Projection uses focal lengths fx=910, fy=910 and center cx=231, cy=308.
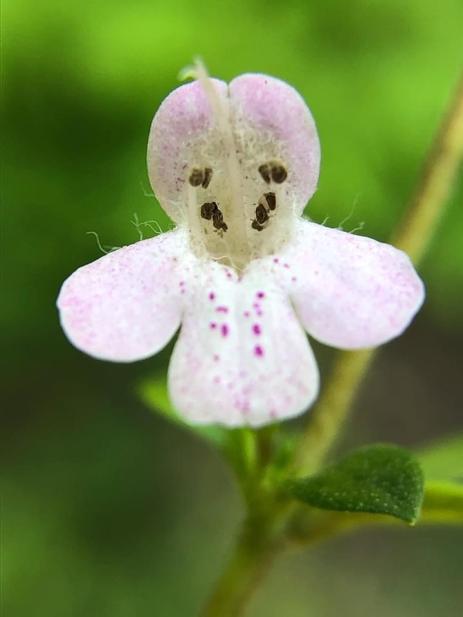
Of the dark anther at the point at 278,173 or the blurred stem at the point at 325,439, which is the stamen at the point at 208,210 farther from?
the blurred stem at the point at 325,439

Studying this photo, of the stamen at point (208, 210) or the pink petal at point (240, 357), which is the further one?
the stamen at point (208, 210)

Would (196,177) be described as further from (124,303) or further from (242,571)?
(242,571)

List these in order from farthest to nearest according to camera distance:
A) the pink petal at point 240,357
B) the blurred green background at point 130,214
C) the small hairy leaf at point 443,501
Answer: the blurred green background at point 130,214
the small hairy leaf at point 443,501
the pink petal at point 240,357

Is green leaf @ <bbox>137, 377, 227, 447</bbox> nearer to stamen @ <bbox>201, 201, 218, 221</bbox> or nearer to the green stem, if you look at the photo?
the green stem

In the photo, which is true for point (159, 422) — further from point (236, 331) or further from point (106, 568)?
point (236, 331)

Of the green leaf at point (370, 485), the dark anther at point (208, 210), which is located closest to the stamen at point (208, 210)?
the dark anther at point (208, 210)

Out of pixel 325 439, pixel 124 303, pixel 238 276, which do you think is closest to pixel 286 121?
pixel 238 276
